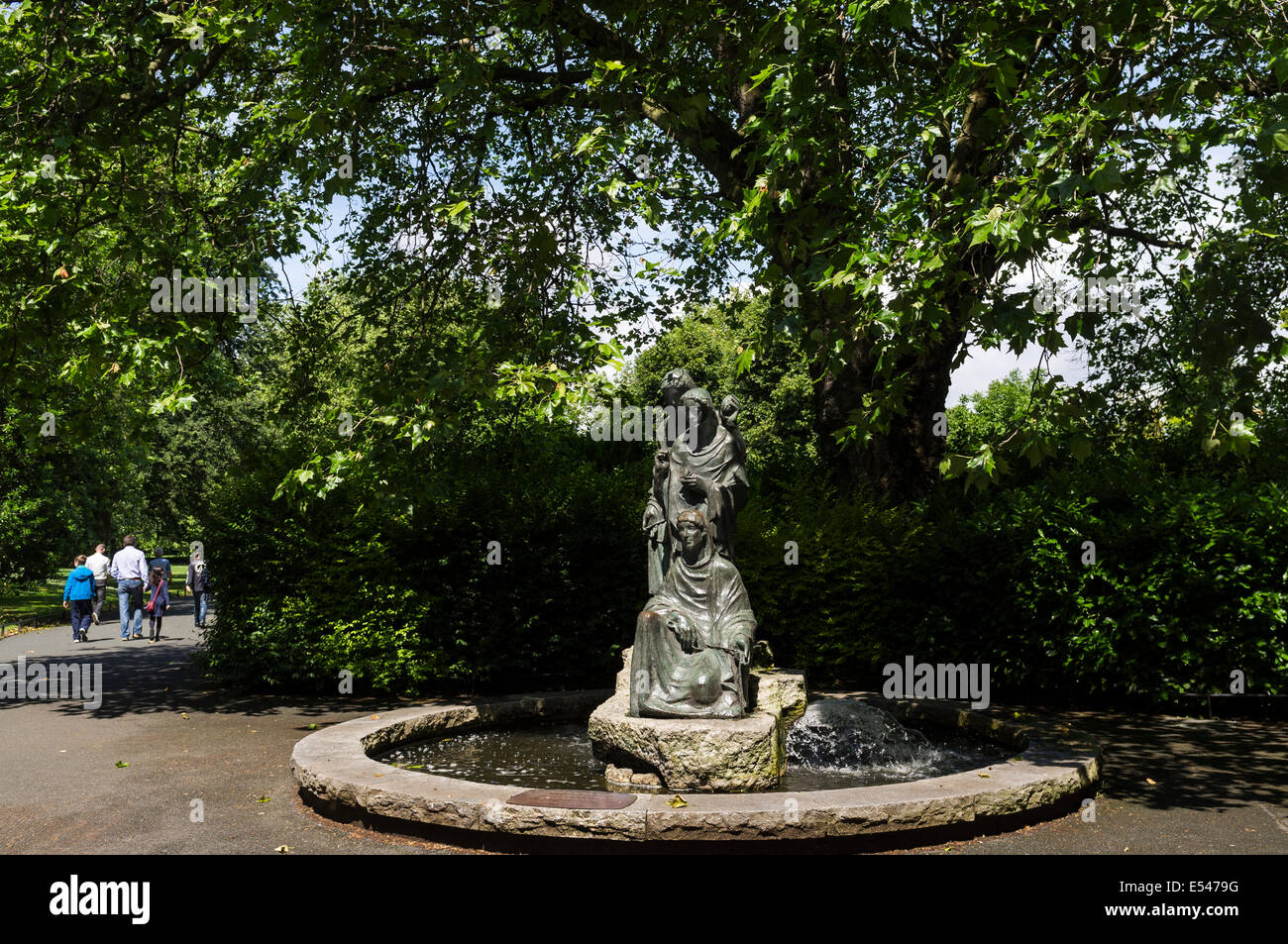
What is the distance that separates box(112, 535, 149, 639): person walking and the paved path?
723cm

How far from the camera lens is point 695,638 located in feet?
25.0

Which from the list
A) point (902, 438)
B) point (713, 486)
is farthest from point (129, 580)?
point (713, 486)

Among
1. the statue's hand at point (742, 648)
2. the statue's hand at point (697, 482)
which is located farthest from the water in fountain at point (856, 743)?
the statue's hand at point (697, 482)

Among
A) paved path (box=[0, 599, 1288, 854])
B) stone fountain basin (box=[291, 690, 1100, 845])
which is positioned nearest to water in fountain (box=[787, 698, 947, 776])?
stone fountain basin (box=[291, 690, 1100, 845])

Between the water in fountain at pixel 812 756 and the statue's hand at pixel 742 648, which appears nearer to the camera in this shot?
the statue's hand at pixel 742 648

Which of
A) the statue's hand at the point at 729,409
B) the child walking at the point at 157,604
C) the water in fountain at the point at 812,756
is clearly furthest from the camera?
the child walking at the point at 157,604

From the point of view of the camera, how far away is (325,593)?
12.9 meters

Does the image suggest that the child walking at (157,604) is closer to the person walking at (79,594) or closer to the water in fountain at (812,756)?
the person walking at (79,594)

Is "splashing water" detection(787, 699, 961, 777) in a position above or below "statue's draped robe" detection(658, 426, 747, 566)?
below

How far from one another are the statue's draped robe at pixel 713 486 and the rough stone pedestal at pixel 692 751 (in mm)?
1436

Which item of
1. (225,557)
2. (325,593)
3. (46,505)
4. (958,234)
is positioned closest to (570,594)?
(325,593)

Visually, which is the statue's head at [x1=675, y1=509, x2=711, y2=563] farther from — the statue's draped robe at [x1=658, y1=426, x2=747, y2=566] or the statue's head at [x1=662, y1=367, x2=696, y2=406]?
the statue's head at [x1=662, y1=367, x2=696, y2=406]

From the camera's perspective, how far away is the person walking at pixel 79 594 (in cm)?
1859

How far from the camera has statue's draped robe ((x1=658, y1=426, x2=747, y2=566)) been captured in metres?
8.02
